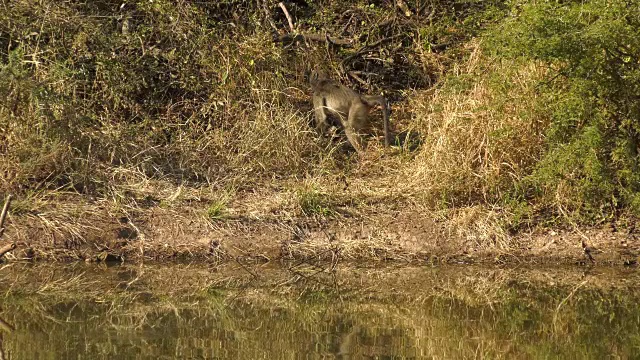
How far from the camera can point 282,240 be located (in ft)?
29.7

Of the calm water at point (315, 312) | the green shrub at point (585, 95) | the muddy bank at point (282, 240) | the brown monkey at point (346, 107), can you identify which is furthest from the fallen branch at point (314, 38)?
the calm water at point (315, 312)

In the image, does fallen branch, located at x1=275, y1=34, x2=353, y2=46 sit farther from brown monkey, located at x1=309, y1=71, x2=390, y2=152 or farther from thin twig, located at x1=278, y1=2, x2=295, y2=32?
brown monkey, located at x1=309, y1=71, x2=390, y2=152

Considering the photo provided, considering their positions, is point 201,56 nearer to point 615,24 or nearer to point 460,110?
point 460,110

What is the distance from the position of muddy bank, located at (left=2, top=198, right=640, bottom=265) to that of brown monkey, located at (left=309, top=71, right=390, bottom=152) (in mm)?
1676

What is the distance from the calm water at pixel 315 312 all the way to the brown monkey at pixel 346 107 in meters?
2.27

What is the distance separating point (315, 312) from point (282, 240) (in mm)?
1743

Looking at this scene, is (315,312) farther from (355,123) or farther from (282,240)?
(355,123)

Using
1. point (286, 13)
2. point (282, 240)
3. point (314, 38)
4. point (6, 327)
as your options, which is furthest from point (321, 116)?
point (6, 327)

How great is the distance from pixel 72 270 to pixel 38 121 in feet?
5.37

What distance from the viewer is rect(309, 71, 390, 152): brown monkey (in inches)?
424

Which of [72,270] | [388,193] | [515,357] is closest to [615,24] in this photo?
[388,193]

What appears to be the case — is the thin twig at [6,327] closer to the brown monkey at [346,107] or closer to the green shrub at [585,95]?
the green shrub at [585,95]

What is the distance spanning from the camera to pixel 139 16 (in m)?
11.4

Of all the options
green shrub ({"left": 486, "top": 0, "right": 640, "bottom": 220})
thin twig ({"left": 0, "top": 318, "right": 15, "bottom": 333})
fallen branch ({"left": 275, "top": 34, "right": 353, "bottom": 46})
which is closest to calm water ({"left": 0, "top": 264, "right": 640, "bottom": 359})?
thin twig ({"left": 0, "top": 318, "right": 15, "bottom": 333})
